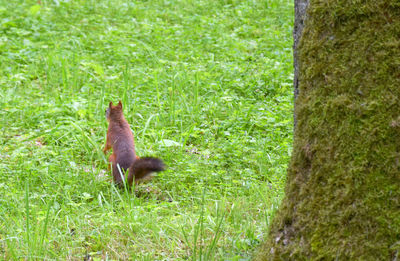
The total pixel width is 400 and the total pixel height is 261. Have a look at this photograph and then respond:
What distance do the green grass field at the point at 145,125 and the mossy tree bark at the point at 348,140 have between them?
0.74 m

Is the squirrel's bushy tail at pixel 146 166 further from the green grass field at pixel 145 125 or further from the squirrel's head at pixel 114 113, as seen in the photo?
the squirrel's head at pixel 114 113

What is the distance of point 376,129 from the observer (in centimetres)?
193

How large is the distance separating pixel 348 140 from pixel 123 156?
2.85 meters

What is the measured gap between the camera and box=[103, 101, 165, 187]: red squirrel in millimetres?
4020

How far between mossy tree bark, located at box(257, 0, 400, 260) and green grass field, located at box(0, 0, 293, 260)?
0.74 m

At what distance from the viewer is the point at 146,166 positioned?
13.2 feet

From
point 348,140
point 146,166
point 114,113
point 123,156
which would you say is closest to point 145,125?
point 114,113

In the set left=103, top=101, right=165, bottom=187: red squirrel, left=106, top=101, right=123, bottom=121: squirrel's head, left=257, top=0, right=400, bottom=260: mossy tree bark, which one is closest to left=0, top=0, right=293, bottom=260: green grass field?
left=103, top=101, right=165, bottom=187: red squirrel

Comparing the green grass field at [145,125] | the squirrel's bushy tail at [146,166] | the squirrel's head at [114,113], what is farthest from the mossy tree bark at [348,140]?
the squirrel's head at [114,113]

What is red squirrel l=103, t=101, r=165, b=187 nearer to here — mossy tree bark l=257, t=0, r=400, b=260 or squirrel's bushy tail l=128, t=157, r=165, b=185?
squirrel's bushy tail l=128, t=157, r=165, b=185

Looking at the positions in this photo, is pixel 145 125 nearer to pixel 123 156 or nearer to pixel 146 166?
pixel 123 156

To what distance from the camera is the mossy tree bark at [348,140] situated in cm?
190

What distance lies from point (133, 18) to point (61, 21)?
1.31 meters

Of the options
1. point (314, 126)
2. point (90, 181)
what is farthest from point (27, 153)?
point (314, 126)
